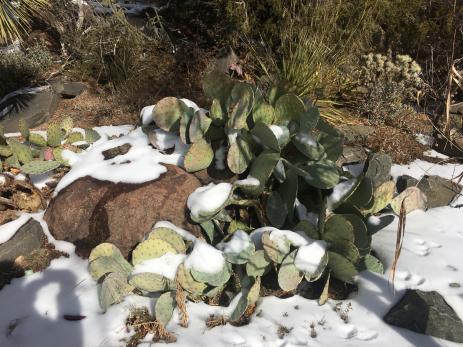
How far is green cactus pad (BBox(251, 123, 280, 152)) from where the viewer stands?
2262 mm

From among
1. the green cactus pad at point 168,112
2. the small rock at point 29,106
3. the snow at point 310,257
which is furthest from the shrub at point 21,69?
the snow at point 310,257

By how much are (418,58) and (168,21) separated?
363cm

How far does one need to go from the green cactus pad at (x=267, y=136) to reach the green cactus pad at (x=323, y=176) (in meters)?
0.26

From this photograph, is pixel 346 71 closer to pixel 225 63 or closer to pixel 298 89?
pixel 298 89

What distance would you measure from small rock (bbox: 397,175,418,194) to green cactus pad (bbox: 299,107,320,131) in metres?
1.30

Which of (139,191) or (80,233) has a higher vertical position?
(139,191)

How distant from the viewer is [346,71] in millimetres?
4762

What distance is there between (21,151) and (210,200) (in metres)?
1.56

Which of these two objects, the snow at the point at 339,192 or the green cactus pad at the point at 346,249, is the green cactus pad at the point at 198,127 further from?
the green cactus pad at the point at 346,249

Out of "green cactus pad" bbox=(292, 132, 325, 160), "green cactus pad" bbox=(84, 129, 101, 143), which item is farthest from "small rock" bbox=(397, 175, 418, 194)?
"green cactus pad" bbox=(84, 129, 101, 143)

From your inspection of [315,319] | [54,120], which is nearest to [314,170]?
[315,319]

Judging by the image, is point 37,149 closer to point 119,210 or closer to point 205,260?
point 119,210

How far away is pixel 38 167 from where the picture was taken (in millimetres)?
2820

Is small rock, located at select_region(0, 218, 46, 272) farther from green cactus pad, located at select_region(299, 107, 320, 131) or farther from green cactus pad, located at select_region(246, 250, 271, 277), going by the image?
green cactus pad, located at select_region(299, 107, 320, 131)
